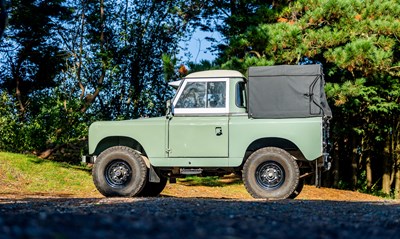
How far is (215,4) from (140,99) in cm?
402

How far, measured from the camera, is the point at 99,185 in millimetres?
10828

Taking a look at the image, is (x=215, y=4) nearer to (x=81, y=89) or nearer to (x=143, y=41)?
(x=143, y=41)

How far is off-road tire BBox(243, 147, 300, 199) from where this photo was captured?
10.3 metres

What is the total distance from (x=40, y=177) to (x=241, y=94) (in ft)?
23.6

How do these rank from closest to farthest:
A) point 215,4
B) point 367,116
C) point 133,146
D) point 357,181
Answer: point 133,146
point 215,4
point 367,116
point 357,181

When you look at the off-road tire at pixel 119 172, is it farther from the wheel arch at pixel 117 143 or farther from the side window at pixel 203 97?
the side window at pixel 203 97

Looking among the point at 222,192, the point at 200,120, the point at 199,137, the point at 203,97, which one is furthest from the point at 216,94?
the point at 222,192

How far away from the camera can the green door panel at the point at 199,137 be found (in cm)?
1062

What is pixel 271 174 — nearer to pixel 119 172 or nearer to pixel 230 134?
pixel 230 134

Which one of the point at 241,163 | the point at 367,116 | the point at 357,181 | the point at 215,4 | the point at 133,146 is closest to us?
the point at 241,163

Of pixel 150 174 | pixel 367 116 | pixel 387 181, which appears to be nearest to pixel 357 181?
pixel 387 181

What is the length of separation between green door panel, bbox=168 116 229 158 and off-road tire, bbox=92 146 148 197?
2.18 ft

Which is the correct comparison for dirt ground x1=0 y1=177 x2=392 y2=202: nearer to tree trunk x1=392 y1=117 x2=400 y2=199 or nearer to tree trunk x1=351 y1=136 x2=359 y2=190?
tree trunk x1=351 y1=136 x2=359 y2=190

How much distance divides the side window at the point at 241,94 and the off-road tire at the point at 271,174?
3.22 feet
